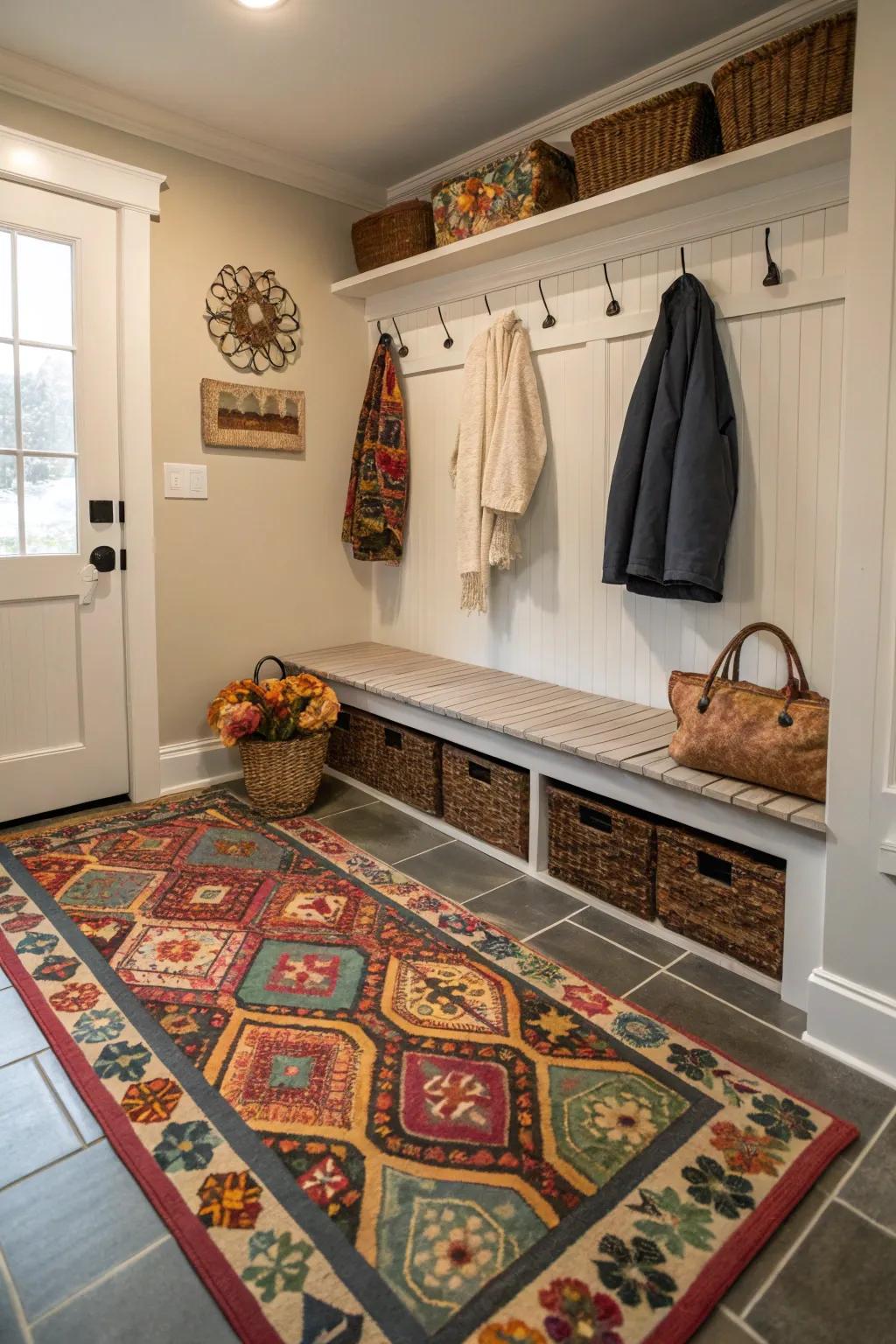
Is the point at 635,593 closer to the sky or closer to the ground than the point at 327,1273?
closer to the sky

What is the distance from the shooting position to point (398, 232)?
3.19 meters

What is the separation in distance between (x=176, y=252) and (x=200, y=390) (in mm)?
465

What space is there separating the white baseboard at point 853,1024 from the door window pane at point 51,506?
254 cm

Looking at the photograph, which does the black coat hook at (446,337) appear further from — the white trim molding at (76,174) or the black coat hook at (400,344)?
the white trim molding at (76,174)

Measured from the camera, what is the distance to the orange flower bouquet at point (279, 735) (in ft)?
9.62

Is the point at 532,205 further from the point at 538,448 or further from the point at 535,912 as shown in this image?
the point at 535,912

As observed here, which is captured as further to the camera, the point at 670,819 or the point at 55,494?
the point at 55,494

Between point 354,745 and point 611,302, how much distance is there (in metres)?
1.80

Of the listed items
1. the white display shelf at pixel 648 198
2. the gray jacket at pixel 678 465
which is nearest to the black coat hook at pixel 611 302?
the white display shelf at pixel 648 198

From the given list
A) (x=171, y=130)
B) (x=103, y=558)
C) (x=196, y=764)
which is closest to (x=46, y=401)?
(x=103, y=558)

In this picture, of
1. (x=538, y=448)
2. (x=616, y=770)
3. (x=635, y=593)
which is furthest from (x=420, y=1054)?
(x=538, y=448)

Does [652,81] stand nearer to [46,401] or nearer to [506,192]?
[506,192]

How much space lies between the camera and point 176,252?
303cm

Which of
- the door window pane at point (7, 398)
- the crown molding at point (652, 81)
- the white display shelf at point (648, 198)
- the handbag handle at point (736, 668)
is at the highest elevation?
the crown molding at point (652, 81)
